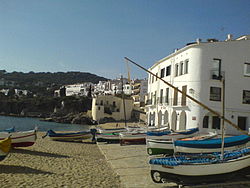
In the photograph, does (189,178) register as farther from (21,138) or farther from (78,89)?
(78,89)

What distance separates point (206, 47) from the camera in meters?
24.4

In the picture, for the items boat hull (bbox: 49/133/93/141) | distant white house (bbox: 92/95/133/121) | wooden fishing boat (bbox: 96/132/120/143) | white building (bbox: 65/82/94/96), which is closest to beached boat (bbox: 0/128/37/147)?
boat hull (bbox: 49/133/93/141)

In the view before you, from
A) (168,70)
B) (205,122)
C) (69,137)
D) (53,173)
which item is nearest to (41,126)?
(69,137)

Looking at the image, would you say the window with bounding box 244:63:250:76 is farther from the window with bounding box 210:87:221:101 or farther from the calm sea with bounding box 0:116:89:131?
the calm sea with bounding box 0:116:89:131

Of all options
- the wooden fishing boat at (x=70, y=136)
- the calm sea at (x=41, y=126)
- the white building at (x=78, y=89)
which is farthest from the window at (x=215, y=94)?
the white building at (x=78, y=89)

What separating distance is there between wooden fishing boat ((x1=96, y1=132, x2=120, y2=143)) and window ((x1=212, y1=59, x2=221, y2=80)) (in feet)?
39.2

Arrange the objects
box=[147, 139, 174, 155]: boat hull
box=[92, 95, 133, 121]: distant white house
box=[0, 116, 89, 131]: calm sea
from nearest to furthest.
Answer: box=[147, 139, 174, 155]: boat hull
box=[0, 116, 89, 131]: calm sea
box=[92, 95, 133, 121]: distant white house

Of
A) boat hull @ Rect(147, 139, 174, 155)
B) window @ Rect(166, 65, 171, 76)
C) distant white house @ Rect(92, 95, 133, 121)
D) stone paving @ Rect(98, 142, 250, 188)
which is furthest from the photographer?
distant white house @ Rect(92, 95, 133, 121)

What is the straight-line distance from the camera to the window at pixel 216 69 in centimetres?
2456

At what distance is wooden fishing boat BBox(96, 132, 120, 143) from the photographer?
2302 centimetres

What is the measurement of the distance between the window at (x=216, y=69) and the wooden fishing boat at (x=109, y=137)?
11957mm

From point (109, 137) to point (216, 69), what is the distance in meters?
13.3

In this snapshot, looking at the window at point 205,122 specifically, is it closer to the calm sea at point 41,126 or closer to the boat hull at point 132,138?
the boat hull at point 132,138

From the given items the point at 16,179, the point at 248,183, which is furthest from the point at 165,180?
the point at 16,179
